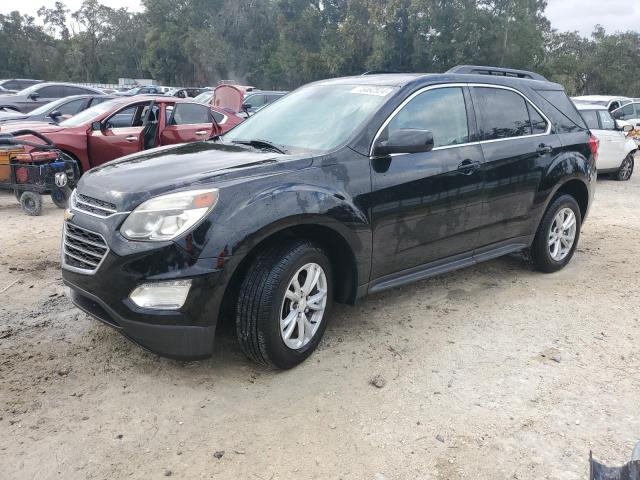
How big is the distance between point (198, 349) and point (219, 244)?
0.60 metres

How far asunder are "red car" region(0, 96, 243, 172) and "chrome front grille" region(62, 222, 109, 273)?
→ 5.32 m

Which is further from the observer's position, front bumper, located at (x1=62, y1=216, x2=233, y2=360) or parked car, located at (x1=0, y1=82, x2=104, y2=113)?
parked car, located at (x1=0, y1=82, x2=104, y2=113)

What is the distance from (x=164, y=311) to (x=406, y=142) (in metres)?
1.85

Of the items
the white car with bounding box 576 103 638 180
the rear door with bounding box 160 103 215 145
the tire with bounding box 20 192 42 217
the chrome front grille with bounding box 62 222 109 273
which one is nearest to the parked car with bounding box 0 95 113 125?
the rear door with bounding box 160 103 215 145

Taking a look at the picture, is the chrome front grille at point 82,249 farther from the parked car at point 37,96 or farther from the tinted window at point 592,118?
the parked car at point 37,96

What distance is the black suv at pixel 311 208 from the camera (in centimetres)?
296

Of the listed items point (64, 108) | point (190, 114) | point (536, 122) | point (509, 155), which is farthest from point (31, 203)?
point (536, 122)

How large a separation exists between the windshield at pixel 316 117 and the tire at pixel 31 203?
14.0 feet

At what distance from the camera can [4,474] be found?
8.16 ft

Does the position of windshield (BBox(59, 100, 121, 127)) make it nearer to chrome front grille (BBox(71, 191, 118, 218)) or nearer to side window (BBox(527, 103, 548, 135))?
chrome front grille (BBox(71, 191, 118, 218))

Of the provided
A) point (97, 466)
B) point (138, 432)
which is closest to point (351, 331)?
point (138, 432)

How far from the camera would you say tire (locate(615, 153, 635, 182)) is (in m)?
12.3

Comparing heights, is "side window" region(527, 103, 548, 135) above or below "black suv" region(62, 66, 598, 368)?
above

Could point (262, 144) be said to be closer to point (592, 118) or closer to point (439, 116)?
point (439, 116)
